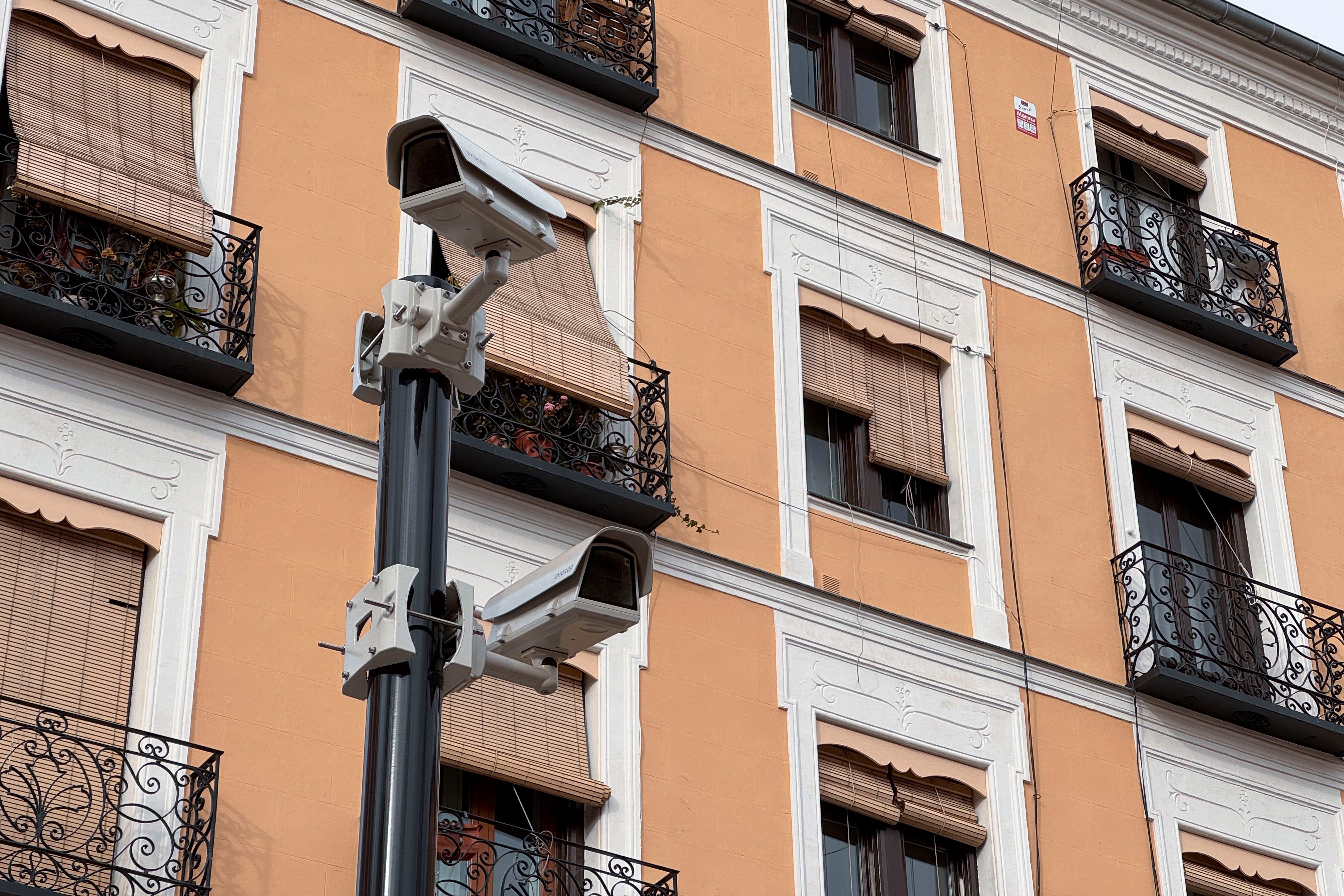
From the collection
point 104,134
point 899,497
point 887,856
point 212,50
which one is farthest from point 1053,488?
point 104,134

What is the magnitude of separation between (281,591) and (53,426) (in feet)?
5.48

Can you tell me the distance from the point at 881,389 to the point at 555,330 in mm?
3077

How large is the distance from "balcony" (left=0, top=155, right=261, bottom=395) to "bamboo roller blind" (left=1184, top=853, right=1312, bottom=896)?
794 centimetres

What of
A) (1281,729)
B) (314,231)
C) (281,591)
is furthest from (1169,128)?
(281,591)

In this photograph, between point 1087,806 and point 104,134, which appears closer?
point 104,134

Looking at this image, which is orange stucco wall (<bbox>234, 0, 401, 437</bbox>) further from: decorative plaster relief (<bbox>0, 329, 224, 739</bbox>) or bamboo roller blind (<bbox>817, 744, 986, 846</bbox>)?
bamboo roller blind (<bbox>817, 744, 986, 846</bbox>)

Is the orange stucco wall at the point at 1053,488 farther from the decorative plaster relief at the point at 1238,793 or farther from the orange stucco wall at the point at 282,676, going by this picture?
the orange stucco wall at the point at 282,676

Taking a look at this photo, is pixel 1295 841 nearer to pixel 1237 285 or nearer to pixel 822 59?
pixel 1237 285

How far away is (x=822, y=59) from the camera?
18359mm

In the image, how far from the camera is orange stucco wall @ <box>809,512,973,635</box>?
51.2 ft

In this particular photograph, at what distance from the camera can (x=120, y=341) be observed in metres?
13.0

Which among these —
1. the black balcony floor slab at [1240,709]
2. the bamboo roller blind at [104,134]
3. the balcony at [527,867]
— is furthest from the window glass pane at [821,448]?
the bamboo roller blind at [104,134]

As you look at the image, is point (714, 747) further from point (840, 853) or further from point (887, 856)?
point (887, 856)

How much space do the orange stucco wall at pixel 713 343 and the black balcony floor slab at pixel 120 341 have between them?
10.8 ft
